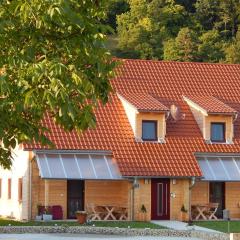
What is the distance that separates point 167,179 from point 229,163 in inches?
129

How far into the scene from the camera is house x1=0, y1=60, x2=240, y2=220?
3912cm

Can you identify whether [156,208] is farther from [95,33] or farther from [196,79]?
[95,33]

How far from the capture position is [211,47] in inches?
4540

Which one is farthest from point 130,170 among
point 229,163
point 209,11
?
point 209,11

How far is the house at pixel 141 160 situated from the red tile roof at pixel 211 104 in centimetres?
5

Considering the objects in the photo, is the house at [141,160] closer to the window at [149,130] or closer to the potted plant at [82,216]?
the window at [149,130]

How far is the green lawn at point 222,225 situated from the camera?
3466 centimetres

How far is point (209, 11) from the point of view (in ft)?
452

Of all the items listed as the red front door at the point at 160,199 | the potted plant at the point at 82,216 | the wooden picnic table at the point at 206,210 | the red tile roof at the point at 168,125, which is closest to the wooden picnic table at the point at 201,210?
the wooden picnic table at the point at 206,210

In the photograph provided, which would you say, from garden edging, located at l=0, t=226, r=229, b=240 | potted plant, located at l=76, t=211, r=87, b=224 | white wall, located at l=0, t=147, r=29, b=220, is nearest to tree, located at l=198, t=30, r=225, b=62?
white wall, located at l=0, t=147, r=29, b=220

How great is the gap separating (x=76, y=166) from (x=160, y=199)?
432 centimetres

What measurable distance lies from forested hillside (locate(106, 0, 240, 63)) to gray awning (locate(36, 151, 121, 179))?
2814 inches

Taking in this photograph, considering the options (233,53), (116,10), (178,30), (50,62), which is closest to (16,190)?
(50,62)

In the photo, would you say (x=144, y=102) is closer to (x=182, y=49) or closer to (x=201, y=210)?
(x=201, y=210)
